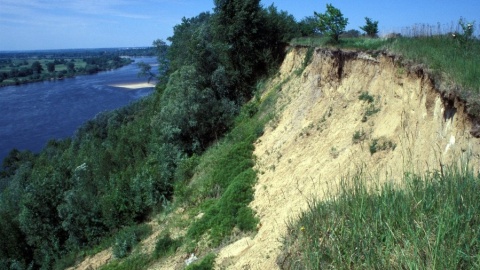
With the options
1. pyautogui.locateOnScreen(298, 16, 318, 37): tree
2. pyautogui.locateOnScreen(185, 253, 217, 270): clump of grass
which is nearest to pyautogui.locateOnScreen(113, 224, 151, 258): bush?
pyautogui.locateOnScreen(185, 253, 217, 270): clump of grass

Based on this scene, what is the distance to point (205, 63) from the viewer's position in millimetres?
28922

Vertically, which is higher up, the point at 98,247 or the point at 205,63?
the point at 205,63

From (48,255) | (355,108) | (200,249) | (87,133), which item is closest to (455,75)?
(355,108)

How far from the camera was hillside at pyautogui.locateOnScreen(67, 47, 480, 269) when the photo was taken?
9.30 metres

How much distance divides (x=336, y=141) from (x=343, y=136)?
0.32 meters

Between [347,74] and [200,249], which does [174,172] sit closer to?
[200,249]

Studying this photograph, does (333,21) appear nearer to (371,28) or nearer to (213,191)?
(371,28)

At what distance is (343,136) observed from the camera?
1391cm

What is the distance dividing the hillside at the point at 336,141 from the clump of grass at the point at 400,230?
0.74m

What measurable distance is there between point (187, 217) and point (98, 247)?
7.94 metres

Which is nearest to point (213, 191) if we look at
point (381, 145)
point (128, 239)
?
point (128, 239)

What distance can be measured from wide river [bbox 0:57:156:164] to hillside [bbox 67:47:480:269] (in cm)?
5353

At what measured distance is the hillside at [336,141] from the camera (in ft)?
30.5

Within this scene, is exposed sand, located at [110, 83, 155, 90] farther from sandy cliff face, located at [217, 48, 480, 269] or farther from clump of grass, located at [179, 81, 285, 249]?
sandy cliff face, located at [217, 48, 480, 269]
